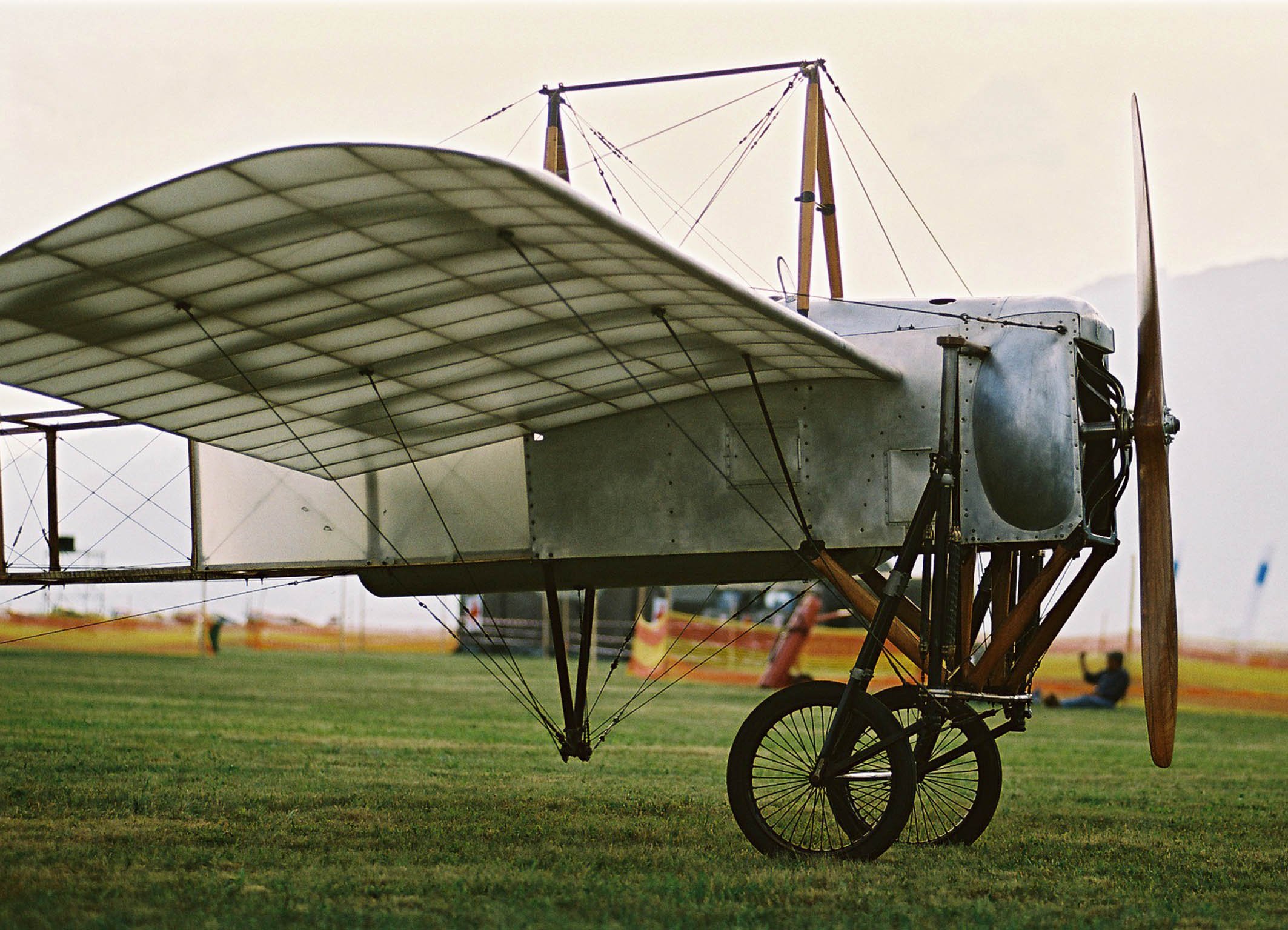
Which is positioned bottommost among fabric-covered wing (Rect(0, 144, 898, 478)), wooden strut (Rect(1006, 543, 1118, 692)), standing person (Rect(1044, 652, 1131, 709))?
standing person (Rect(1044, 652, 1131, 709))

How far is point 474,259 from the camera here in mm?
7535

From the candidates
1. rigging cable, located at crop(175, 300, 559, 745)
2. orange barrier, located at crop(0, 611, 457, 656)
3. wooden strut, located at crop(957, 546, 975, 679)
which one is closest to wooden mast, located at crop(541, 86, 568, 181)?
rigging cable, located at crop(175, 300, 559, 745)

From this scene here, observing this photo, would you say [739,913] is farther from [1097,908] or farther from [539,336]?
[539,336]

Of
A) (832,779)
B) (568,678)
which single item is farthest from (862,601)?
(568,678)

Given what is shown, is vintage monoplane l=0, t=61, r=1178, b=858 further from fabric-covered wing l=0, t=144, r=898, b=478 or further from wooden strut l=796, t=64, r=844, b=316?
wooden strut l=796, t=64, r=844, b=316

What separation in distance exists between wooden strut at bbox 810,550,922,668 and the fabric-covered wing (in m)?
1.28

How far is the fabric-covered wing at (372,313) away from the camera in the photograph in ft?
21.7

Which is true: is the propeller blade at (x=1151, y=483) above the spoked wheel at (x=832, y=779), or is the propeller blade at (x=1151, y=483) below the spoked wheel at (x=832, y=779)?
above

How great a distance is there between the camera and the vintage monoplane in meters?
7.27

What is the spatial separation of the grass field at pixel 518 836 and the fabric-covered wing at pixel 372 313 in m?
2.81

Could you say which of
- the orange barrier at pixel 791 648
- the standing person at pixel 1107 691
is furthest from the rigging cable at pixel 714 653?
the standing person at pixel 1107 691

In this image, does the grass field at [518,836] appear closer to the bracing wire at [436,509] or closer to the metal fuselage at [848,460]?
the bracing wire at [436,509]

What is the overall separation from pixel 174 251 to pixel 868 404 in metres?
4.55

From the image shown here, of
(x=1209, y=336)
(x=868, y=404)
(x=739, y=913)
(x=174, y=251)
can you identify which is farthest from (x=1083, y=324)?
(x=1209, y=336)
